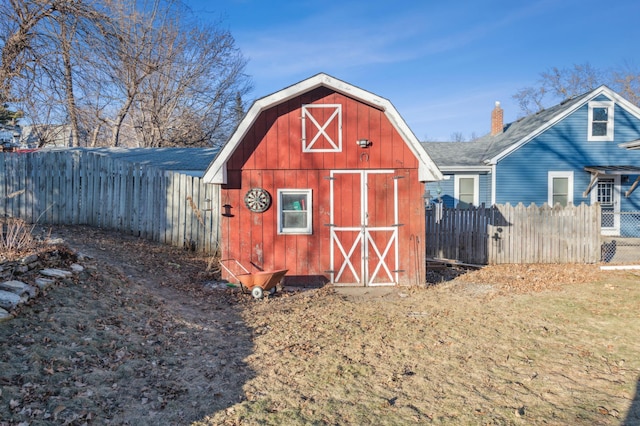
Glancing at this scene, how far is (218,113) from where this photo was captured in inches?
1171

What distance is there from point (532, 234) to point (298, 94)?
27.5 ft

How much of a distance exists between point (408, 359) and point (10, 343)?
4.64 meters

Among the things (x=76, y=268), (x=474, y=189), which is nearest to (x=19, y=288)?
(x=76, y=268)

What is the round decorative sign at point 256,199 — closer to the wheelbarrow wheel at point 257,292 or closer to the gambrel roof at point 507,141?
the wheelbarrow wheel at point 257,292

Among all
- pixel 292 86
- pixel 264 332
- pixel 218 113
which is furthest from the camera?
pixel 218 113

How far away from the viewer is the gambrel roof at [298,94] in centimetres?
944

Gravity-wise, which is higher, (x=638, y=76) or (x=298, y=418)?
(x=638, y=76)

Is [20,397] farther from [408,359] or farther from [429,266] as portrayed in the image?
[429,266]

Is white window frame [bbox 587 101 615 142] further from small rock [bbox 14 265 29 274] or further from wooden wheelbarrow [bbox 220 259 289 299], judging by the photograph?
small rock [bbox 14 265 29 274]

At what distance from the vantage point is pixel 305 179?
995 centimetres

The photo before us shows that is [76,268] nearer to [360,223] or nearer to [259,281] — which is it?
[259,281]

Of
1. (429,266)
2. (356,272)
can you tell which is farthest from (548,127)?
(356,272)

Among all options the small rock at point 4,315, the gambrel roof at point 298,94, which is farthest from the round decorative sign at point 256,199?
the small rock at point 4,315

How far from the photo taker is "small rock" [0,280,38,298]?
5.44 meters
